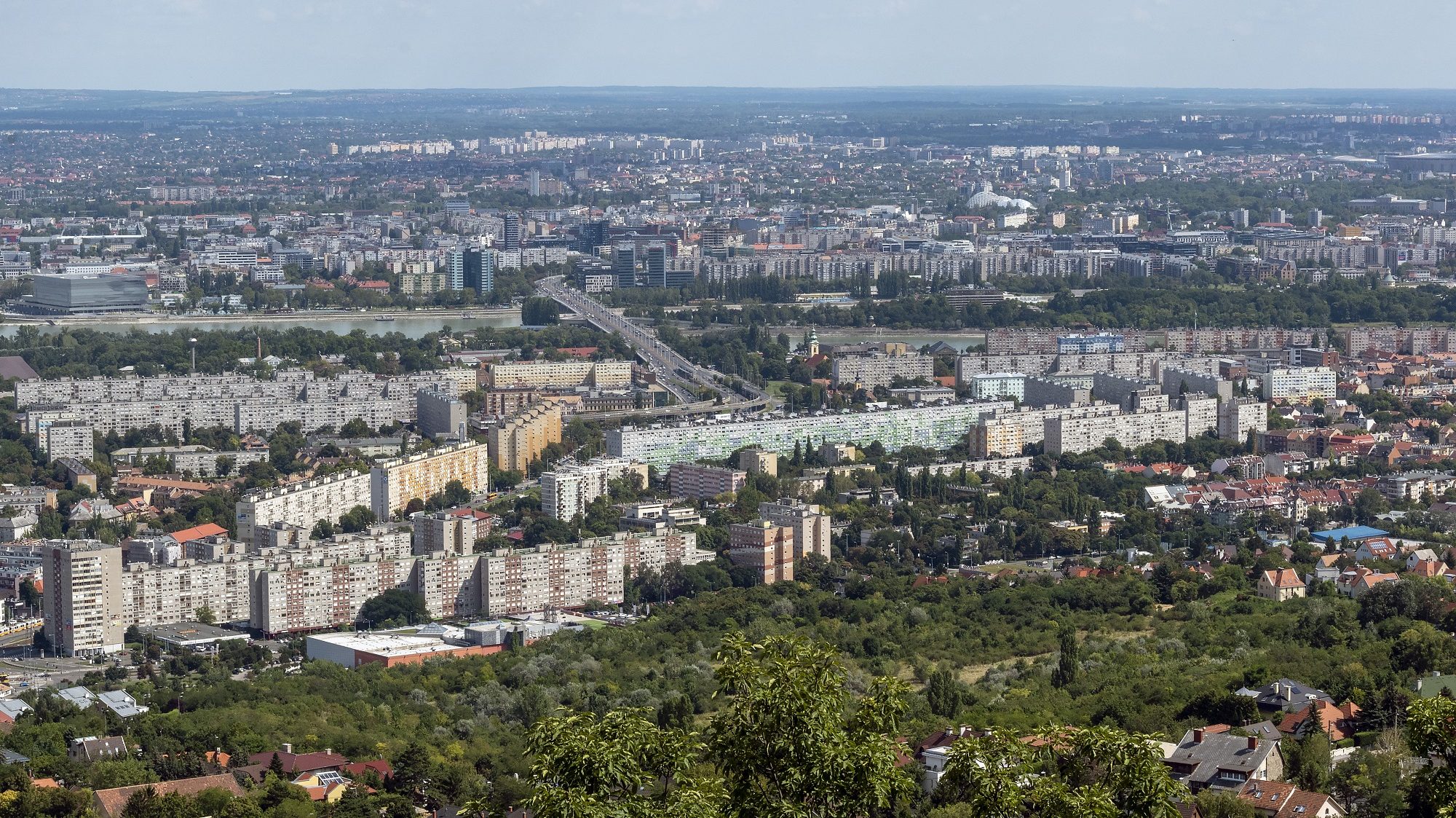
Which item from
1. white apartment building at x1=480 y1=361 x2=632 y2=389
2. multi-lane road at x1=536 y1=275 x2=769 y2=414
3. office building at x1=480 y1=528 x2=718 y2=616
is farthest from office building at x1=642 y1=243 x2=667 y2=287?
office building at x1=480 y1=528 x2=718 y2=616

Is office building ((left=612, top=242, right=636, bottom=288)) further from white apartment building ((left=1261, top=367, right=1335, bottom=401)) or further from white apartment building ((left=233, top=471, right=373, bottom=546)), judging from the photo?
white apartment building ((left=233, top=471, right=373, bottom=546))

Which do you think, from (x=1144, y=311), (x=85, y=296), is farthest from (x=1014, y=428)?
(x=85, y=296)

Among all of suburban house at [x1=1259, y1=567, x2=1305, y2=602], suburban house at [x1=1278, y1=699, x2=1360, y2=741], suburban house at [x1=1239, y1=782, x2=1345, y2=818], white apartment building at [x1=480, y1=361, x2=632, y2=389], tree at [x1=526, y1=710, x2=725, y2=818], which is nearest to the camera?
tree at [x1=526, y1=710, x2=725, y2=818]

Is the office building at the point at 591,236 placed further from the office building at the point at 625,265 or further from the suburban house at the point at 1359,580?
the suburban house at the point at 1359,580

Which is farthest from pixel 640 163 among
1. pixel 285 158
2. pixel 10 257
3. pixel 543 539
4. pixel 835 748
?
pixel 835 748

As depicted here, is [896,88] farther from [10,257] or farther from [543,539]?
[543,539]

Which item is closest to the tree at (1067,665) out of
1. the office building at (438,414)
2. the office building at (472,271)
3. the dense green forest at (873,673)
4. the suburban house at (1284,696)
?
the dense green forest at (873,673)
